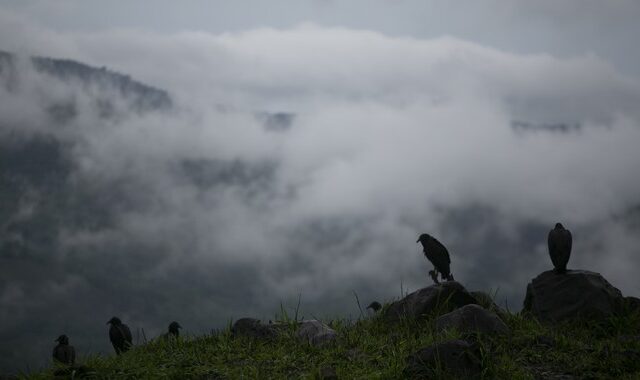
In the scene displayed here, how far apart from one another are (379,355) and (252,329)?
2614 mm

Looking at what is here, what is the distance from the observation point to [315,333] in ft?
34.8

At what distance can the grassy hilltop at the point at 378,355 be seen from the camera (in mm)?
8617

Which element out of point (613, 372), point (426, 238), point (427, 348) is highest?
point (426, 238)

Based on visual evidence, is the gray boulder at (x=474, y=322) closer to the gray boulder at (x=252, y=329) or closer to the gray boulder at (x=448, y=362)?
the gray boulder at (x=448, y=362)

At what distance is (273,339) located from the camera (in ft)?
35.1

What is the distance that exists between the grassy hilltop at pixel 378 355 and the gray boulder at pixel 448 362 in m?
0.13

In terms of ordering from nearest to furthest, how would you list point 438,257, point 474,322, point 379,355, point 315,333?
point 379,355 < point 474,322 < point 315,333 < point 438,257

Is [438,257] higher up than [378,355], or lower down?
higher up

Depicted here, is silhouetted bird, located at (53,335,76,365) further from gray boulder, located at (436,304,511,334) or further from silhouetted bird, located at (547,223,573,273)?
silhouetted bird, located at (547,223,573,273)

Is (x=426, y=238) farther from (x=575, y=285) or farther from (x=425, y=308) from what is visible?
(x=575, y=285)

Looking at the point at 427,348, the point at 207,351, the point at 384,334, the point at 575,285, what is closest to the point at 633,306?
the point at 575,285

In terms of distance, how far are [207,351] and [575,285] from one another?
6724 mm

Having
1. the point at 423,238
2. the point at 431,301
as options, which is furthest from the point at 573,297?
the point at 423,238

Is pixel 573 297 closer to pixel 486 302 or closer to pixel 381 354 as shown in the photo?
pixel 486 302
